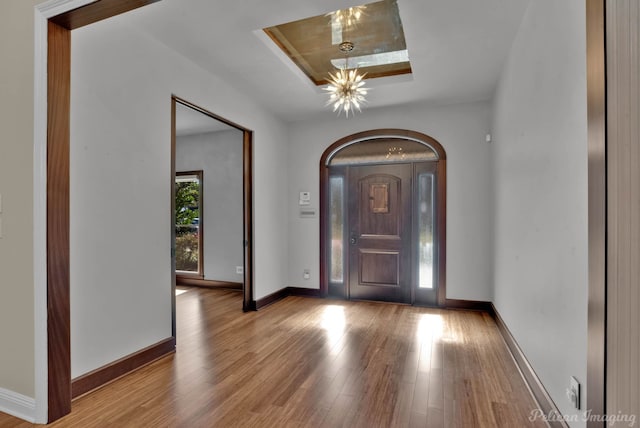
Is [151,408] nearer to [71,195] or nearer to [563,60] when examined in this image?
[71,195]

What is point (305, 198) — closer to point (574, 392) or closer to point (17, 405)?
point (17, 405)

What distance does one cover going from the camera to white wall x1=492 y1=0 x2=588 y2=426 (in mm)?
1529

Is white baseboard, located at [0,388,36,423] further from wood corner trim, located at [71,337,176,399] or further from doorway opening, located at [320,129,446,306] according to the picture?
doorway opening, located at [320,129,446,306]

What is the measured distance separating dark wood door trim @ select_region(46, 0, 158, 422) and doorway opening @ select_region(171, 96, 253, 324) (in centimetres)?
339

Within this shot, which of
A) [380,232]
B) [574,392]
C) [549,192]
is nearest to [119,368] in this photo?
[574,392]

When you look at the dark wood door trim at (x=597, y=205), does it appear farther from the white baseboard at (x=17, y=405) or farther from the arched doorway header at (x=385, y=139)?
the arched doorway header at (x=385, y=139)

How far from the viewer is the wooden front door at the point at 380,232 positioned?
15.5 ft

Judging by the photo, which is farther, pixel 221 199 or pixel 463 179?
pixel 221 199

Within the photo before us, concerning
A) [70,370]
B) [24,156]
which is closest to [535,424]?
[70,370]

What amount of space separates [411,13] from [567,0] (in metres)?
1.08

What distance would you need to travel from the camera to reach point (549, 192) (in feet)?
6.38

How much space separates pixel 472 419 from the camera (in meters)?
1.98

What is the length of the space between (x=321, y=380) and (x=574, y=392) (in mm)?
1541

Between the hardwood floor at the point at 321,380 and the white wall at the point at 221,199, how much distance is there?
1883mm
